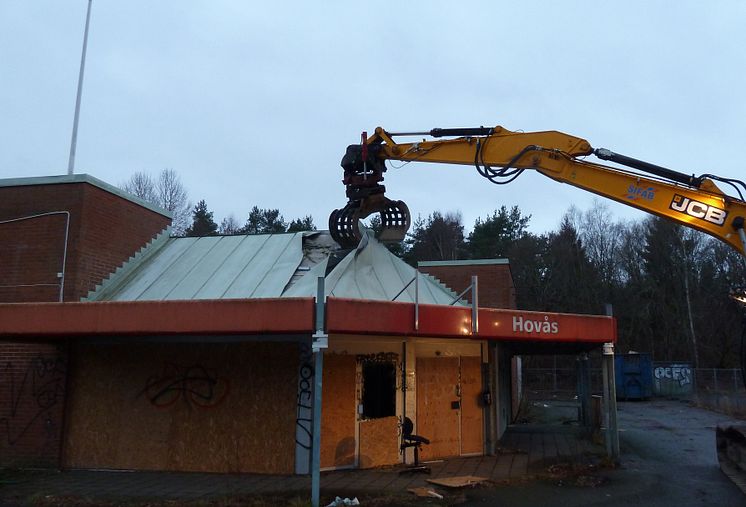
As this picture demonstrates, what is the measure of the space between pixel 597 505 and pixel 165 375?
26.3 feet

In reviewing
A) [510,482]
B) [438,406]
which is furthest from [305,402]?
[510,482]

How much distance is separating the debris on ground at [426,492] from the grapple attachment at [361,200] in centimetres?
530

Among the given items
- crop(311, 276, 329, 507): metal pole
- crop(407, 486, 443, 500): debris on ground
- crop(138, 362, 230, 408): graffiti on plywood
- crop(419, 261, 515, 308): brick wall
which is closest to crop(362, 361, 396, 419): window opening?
crop(407, 486, 443, 500): debris on ground

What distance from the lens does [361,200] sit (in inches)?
493

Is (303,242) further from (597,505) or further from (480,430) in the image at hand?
(597,505)

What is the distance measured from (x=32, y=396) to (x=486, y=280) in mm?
13137

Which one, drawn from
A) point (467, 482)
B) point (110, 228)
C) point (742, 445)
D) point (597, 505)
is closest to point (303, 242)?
point (110, 228)

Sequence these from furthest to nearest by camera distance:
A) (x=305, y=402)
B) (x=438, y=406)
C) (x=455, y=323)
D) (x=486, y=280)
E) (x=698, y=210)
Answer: (x=486, y=280)
(x=438, y=406)
(x=305, y=402)
(x=455, y=323)
(x=698, y=210)

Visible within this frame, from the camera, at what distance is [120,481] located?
10.7m

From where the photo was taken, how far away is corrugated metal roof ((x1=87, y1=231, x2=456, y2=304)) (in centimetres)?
1239

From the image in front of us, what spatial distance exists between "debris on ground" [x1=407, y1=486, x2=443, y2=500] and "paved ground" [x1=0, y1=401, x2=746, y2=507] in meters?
0.20

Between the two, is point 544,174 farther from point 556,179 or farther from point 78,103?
point 78,103

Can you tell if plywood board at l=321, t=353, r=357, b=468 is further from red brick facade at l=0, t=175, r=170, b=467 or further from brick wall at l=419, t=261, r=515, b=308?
brick wall at l=419, t=261, r=515, b=308

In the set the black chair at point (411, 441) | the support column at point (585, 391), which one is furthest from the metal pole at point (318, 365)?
the support column at point (585, 391)
